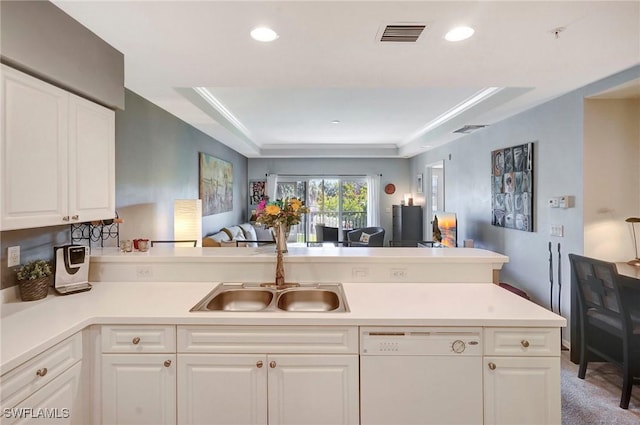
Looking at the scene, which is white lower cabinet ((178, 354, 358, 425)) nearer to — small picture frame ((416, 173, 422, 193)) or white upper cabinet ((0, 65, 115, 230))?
white upper cabinet ((0, 65, 115, 230))

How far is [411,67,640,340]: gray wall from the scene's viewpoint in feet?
9.86

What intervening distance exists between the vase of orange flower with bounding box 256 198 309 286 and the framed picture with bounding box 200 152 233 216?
3127mm

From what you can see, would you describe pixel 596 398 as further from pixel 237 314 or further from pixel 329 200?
pixel 329 200

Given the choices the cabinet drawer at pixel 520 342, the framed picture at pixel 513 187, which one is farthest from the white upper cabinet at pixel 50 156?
the framed picture at pixel 513 187

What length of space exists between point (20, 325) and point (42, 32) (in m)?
1.39

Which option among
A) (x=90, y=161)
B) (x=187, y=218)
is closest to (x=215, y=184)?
(x=187, y=218)

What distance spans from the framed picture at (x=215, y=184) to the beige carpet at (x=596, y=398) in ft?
15.0

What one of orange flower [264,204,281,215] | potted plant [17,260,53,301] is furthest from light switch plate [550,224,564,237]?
potted plant [17,260,53,301]

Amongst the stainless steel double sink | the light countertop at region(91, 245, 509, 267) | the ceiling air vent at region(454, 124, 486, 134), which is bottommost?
the stainless steel double sink

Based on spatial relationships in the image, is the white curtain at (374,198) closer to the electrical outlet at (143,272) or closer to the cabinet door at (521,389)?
the electrical outlet at (143,272)

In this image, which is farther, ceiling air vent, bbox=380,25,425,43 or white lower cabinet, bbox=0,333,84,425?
ceiling air vent, bbox=380,25,425,43

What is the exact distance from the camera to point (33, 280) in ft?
5.92

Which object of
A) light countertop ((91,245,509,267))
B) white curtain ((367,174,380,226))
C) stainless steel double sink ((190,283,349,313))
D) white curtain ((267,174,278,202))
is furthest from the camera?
white curtain ((367,174,380,226))

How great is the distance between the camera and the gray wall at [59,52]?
4.95 feet
